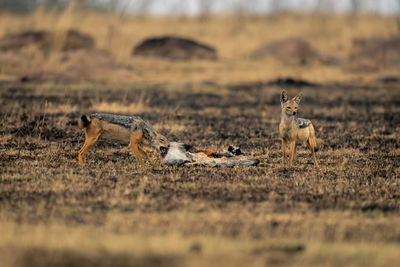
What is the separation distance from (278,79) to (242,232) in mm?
19724

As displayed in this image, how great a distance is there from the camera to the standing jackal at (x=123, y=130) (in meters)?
9.73

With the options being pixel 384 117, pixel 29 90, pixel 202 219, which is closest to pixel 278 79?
pixel 384 117

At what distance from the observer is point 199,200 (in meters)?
7.94

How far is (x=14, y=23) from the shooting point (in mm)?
39844

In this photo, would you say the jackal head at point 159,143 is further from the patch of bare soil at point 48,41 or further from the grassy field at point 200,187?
the patch of bare soil at point 48,41

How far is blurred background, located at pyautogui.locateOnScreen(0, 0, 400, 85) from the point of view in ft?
87.1

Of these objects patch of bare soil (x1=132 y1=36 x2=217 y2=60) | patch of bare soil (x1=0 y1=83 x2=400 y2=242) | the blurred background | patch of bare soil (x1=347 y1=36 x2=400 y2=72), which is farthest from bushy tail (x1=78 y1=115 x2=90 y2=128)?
patch of bare soil (x1=347 y1=36 x2=400 y2=72)

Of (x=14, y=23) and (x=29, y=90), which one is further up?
(x=14, y=23)

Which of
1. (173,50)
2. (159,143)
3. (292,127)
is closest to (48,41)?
(173,50)

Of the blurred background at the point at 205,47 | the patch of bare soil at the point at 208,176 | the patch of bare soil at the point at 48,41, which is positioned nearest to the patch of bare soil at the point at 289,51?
the blurred background at the point at 205,47

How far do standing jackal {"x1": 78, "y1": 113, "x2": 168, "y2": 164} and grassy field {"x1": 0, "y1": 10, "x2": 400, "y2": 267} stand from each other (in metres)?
0.45

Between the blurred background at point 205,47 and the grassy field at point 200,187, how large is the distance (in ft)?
12.1

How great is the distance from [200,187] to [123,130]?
1.84m

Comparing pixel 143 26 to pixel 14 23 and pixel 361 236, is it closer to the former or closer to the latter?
pixel 14 23
